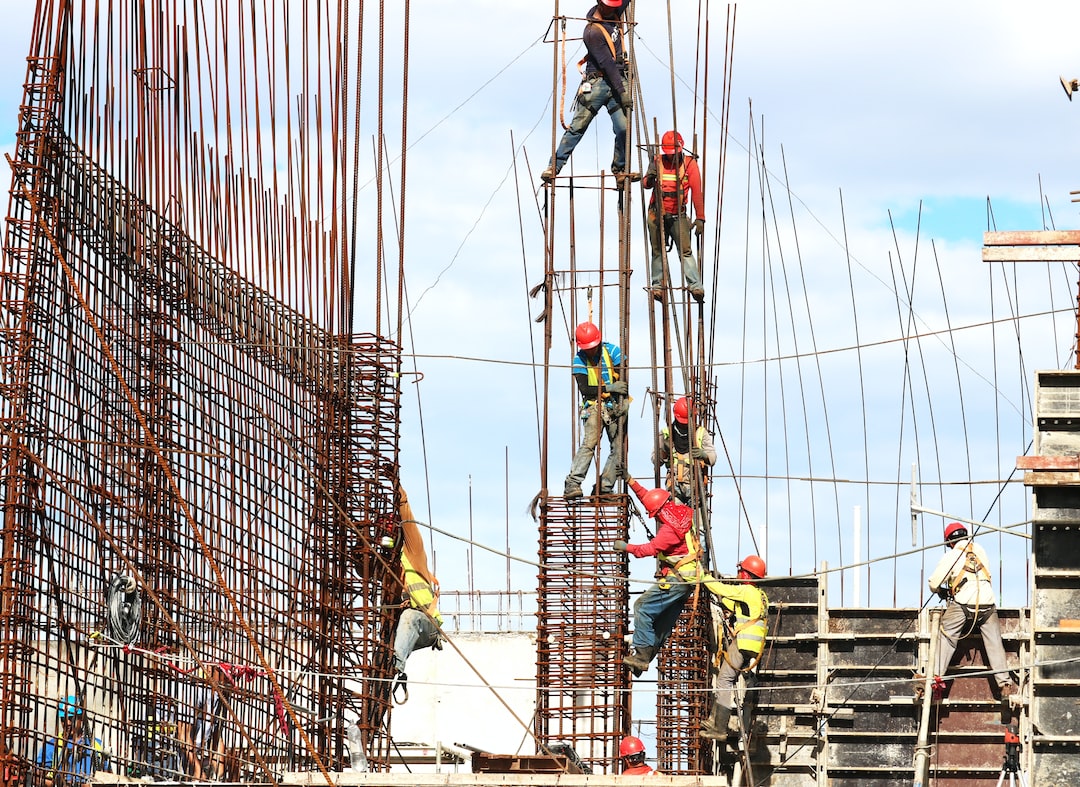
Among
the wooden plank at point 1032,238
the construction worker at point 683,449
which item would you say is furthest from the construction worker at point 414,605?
the wooden plank at point 1032,238

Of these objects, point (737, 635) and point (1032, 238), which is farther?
point (737, 635)

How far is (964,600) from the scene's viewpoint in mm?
18703

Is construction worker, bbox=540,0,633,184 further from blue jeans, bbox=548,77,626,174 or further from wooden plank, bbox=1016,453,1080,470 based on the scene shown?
wooden plank, bbox=1016,453,1080,470

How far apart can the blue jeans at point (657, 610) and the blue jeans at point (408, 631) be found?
8.69ft

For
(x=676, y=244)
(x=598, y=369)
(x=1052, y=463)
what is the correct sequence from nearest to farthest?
(x=1052, y=463), (x=598, y=369), (x=676, y=244)

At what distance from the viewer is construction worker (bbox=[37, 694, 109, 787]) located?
16.2 meters

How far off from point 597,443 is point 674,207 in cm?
341

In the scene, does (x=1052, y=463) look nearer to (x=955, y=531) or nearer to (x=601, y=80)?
(x=955, y=531)

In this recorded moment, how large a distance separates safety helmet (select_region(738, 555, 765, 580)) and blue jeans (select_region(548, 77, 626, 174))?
16.8 feet

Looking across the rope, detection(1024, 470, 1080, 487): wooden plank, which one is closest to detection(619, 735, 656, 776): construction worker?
the rope

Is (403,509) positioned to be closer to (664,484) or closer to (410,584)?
(410,584)

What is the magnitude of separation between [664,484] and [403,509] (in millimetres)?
3144

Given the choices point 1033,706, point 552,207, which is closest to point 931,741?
point 1033,706

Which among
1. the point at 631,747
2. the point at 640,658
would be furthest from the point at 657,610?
the point at 631,747
